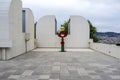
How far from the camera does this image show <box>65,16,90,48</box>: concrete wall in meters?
19.1

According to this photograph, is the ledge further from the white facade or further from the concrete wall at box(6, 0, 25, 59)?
the concrete wall at box(6, 0, 25, 59)

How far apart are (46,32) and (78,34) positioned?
Result: 329cm

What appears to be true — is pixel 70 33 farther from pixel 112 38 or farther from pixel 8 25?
pixel 8 25

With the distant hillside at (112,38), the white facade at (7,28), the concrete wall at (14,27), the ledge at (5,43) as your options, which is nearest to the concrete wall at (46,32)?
the distant hillside at (112,38)

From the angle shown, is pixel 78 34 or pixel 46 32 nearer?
pixel 78 34

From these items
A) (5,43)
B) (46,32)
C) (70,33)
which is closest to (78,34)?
(70,33)

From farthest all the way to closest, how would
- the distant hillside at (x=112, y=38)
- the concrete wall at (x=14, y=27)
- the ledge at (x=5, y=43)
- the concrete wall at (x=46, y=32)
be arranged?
the concrete wall at (x=46, y=32) → the distant hillside at (x=112, y=38) → the concrete wall at (x=14, y=27) → the ledge at (x=5, y=43)

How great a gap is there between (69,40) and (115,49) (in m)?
9.20

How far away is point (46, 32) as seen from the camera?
19.4 metres

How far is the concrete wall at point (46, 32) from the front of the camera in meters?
19.3

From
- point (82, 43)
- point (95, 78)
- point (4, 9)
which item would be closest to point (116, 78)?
point (95, 78)

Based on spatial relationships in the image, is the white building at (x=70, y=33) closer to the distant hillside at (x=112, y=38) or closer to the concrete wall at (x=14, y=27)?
the distant hillside at (x=112, y=38)

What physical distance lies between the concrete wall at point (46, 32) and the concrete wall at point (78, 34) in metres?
1.44

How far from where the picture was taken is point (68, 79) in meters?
5.11
